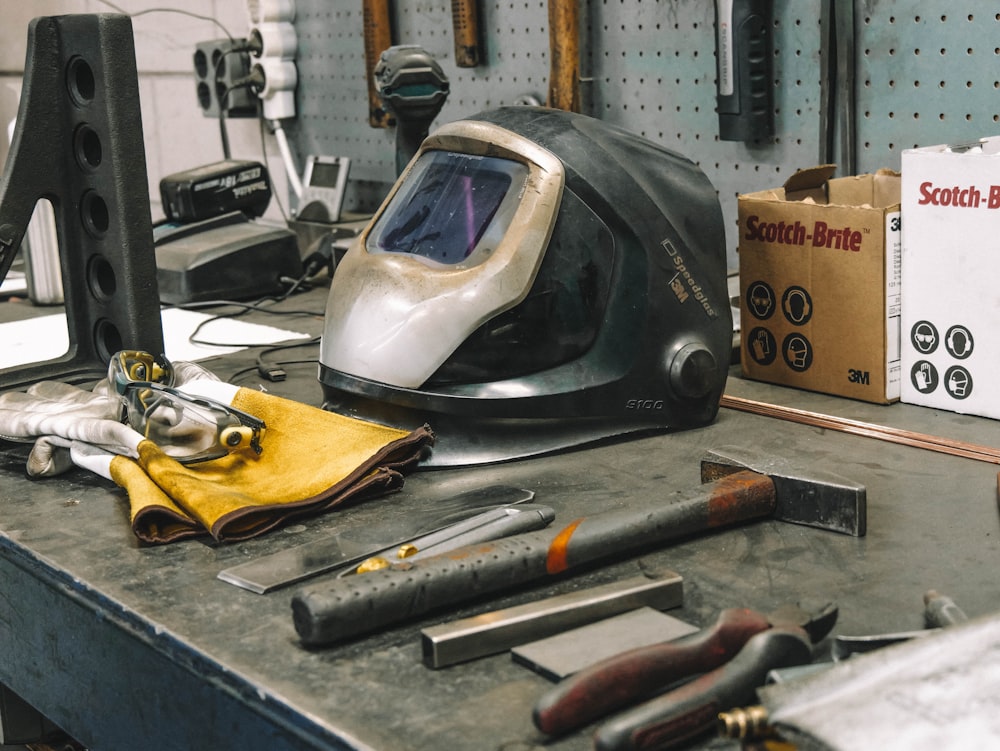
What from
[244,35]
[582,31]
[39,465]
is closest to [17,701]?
[39,465]

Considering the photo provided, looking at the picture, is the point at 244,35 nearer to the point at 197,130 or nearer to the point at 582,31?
the point at 197,130

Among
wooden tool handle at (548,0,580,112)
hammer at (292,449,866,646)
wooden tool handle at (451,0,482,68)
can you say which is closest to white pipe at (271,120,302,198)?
wooden tool handle at (451,0,482,68)

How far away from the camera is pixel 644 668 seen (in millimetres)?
653

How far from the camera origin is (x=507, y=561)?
0.83 meters

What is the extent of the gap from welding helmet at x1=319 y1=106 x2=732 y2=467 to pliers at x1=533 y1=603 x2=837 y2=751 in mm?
512

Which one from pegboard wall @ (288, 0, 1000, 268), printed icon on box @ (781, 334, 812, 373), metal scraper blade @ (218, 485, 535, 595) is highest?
pegboard wall @ (288, 0, 1000, 268)

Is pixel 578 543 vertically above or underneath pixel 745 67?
underneath

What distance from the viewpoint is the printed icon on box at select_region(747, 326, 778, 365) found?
1.42 m

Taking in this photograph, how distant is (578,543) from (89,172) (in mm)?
843

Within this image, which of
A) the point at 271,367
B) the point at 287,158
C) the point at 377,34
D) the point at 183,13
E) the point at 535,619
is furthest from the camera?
the point at 183,13

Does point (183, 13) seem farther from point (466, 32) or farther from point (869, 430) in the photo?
point (869, 430)

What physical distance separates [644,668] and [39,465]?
76 centimetres

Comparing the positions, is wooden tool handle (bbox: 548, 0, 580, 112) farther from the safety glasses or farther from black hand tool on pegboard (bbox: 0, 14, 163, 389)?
the safety glasses

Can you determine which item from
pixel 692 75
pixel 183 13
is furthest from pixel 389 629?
pixel 183 13
